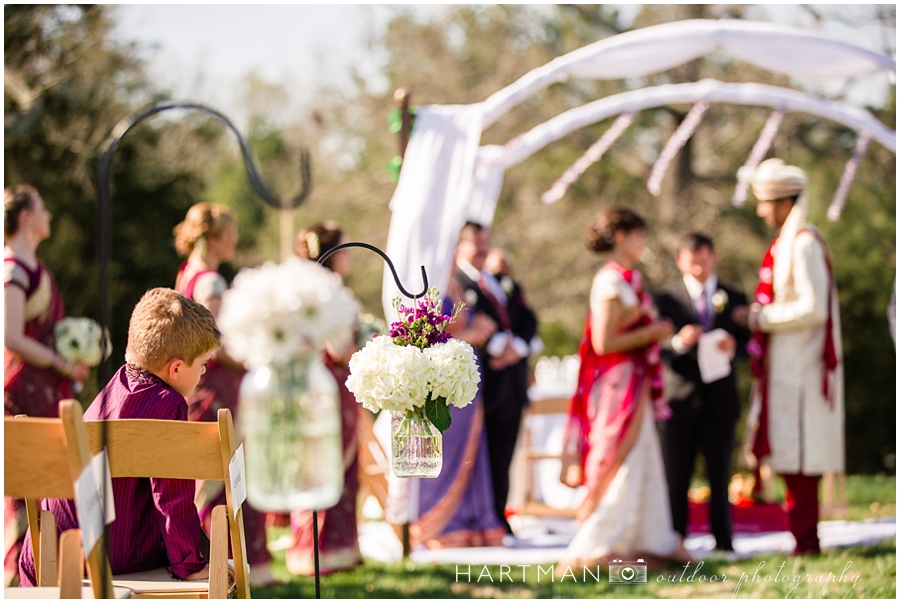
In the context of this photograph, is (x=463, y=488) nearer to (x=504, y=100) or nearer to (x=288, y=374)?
(x=504, y=100)

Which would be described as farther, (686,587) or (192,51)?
(192,51)

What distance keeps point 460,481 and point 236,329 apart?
4050 millimetres

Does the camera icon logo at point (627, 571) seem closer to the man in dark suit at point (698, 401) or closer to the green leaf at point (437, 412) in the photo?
the man in dark suit at point (698, 401)

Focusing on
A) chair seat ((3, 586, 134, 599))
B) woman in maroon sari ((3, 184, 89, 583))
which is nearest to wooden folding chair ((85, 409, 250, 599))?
chair seat ((3, 586, 134, 599))

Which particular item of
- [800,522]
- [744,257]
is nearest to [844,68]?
[800,522]

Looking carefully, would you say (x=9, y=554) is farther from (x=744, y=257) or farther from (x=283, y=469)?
(x=744, y=257)

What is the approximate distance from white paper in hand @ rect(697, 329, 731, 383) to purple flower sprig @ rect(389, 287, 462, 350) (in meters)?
3.20

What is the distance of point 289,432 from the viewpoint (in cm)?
212

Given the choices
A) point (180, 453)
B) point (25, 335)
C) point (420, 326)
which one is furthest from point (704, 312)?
point (180, 453)

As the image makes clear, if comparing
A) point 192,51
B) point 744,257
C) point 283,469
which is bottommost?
point 283,469

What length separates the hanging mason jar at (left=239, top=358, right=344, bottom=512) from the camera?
2.09m

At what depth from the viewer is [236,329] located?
6.51 ft

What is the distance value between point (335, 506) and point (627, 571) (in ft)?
5.13

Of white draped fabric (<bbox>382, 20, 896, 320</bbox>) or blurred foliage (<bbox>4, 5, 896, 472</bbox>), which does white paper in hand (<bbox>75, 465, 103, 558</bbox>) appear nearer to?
white draped fabric (<bbox>382, 20, 896, 320</bbox>)
